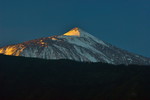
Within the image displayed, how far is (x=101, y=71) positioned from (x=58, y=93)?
34.3m

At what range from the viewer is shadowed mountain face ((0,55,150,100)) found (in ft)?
327

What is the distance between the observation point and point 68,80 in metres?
121

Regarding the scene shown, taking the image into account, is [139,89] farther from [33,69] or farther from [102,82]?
[33,69]

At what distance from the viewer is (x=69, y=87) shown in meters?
111

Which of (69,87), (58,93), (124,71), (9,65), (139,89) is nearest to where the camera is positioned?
(139,89)

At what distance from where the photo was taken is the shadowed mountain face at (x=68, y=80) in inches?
3927

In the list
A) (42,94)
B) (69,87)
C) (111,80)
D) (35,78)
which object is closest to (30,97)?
(42,94)

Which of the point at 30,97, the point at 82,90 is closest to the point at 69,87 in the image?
the point at 82,90

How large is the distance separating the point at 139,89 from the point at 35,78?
139 ft

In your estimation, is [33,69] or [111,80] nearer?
[111,80]

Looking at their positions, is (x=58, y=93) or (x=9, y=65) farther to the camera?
(x=9, y=65)

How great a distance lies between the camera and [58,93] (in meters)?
104

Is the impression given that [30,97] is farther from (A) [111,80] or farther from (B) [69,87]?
(A) [111,80]

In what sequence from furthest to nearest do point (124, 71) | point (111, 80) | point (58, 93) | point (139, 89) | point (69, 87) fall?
1. point (124, 71)
2. point (111, 80)
3. point (69, 87)
4. point (58, 93)
5. point (139, 89)
